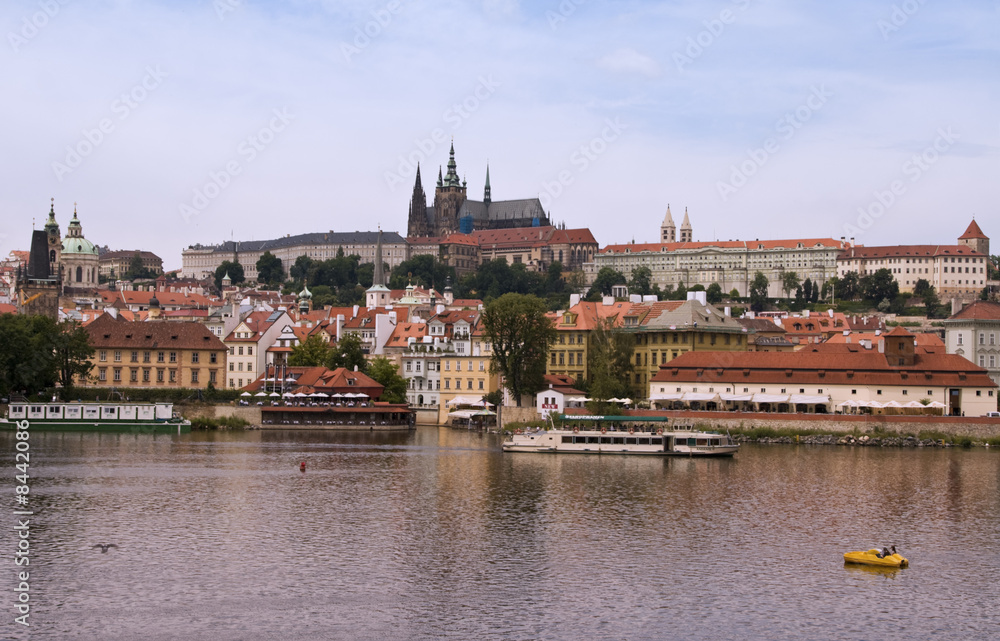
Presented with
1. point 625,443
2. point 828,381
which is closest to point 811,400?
point 828,381

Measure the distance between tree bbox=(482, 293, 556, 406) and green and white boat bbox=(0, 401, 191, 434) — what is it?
1913 centimetres

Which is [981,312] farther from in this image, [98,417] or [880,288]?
[880,288]

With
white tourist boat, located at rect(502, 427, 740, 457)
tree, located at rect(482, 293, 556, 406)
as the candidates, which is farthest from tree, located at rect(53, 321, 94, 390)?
white tourist boat, located at rect(502, 427, 740, 457)

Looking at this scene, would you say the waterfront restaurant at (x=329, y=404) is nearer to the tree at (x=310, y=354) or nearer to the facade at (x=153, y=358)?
the tree at (x=310, y=354)

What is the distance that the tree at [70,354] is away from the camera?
77688 millimetres

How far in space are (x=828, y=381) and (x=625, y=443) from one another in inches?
605

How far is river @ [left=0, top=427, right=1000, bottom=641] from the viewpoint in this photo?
2641cm

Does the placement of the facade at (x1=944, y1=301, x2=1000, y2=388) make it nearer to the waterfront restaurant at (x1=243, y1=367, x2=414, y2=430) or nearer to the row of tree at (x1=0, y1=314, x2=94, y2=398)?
the waterfront restaurant at (x1=243, y1=367, x2=414, y2=430)

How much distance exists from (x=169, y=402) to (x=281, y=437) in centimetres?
1282

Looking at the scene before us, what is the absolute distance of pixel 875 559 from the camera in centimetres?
3228

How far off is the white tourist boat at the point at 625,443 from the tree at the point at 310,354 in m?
27.9

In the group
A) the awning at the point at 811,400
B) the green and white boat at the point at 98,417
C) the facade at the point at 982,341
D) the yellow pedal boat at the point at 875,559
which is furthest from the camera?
the facade at the point at 982,341

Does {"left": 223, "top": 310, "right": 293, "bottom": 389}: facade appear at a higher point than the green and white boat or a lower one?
higher

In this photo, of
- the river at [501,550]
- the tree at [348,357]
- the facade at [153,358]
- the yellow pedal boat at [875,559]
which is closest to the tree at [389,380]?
the tree at [348,357]
